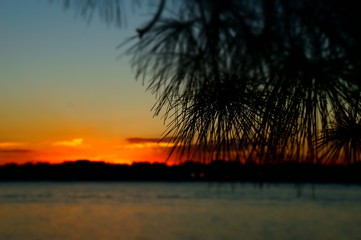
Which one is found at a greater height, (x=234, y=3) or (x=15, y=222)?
(x=234, y=3)

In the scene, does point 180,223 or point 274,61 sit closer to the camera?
point 274,61

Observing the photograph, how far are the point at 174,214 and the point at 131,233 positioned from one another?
41.2 feet

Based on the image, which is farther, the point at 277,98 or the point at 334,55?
the point at 277,98

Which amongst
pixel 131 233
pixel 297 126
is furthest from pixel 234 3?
pixel 131 233

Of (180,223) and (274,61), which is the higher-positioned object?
(274,61)

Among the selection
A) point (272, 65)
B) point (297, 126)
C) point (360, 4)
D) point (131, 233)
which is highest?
point (360, 4)

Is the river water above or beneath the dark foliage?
beneath

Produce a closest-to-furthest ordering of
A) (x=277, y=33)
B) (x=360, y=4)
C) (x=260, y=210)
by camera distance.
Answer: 1. (x=360, y=4)
2. (x=277, y=33)
3. (x=260, y=210)

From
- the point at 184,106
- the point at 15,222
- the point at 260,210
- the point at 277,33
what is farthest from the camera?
the point at 260,210

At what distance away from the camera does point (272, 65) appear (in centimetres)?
148

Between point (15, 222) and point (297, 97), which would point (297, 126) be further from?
point (15, 222)

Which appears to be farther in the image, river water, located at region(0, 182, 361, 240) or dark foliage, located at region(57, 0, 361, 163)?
river water, located at region(0, 182, 361, 240)

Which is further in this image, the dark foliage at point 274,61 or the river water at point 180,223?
the river water at point 180,223

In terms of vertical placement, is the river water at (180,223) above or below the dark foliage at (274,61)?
below
